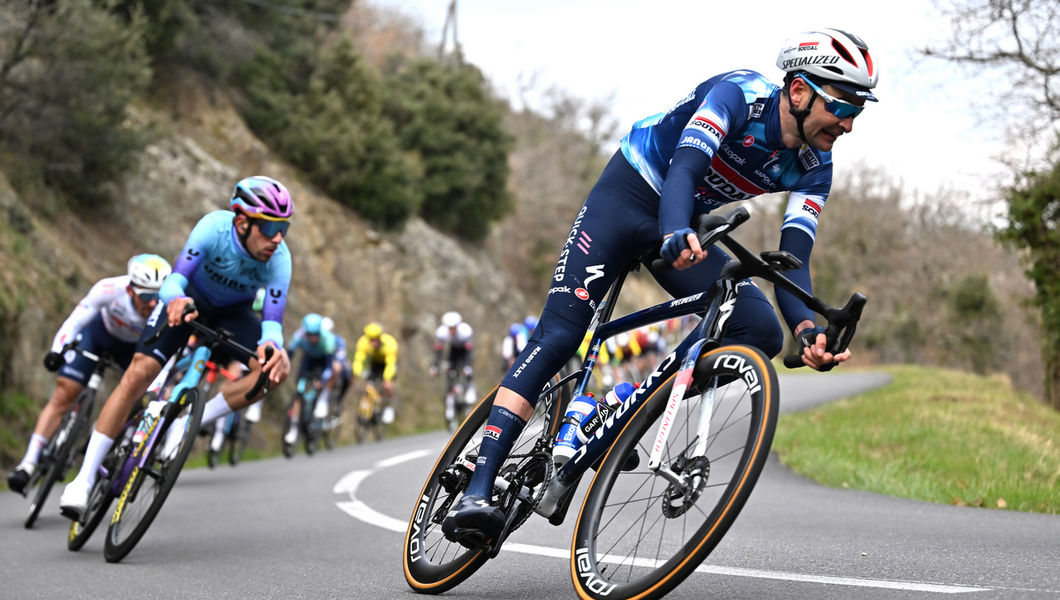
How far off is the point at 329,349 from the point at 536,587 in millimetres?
12805

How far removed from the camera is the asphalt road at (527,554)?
12.8 feet

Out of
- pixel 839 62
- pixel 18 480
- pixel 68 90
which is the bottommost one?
pixel 18 480

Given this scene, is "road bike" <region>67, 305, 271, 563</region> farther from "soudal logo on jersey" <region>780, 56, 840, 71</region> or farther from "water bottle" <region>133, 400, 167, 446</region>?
"soudal logo on jersey" <region>780, 56, 840, 71</region>

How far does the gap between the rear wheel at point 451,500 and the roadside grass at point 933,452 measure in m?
3.73

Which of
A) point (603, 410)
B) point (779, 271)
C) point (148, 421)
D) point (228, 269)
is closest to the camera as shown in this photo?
Result: point (779, 271)

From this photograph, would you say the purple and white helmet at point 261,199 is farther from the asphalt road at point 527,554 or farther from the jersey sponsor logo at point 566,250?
the jersey sponsor logo at point 566,250

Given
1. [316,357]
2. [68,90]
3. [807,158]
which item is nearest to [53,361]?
[807,158]

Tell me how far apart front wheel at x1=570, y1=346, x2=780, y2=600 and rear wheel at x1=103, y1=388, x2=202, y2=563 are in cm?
296

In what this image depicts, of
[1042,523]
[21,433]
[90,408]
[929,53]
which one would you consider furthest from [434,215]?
[1042,523]

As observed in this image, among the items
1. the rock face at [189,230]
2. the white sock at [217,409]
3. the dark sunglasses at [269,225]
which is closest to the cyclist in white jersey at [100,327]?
the white sock at [217,409]

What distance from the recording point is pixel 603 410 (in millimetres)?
4062

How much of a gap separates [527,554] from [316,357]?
12.3m

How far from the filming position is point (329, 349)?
54.7 ft

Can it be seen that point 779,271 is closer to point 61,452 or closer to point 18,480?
point 18,480
